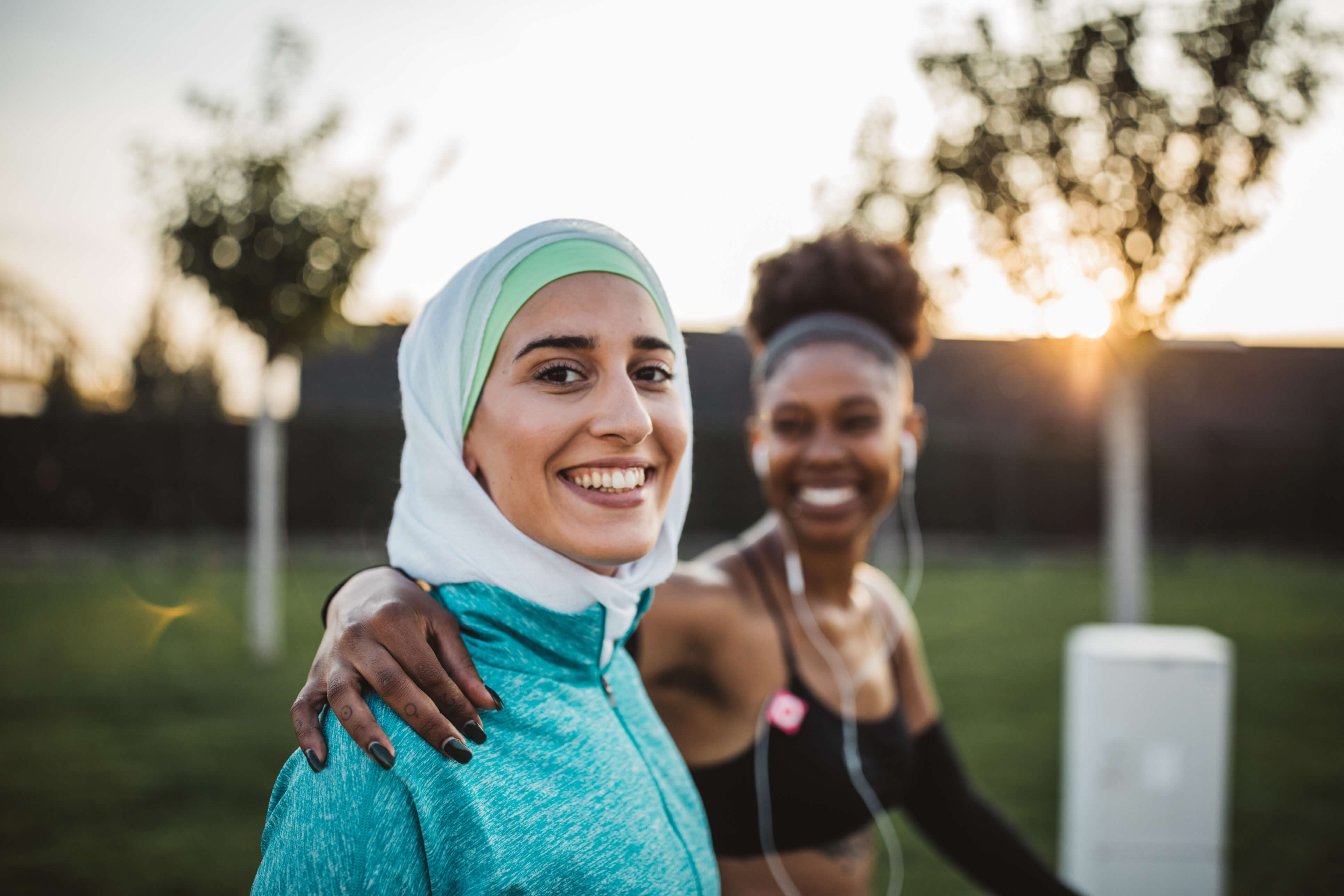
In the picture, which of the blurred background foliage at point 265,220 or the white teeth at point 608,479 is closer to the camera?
the white teeth at point 608,479

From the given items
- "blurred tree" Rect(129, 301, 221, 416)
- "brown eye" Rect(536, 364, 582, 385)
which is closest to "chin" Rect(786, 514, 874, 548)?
"brown eye" Rect(536, 364, 582, 385)

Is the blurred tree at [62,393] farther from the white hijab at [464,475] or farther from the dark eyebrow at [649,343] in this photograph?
the dark eyebrow at [649,343]

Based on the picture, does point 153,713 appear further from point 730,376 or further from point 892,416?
point 892,416

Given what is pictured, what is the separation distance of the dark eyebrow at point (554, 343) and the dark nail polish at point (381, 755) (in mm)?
502

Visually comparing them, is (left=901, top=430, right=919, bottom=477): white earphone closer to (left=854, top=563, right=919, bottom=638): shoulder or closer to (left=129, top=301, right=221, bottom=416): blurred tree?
(left=854, top=563, right=919, bottom=638): shoulder

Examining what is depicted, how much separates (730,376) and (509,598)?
6.23 metres

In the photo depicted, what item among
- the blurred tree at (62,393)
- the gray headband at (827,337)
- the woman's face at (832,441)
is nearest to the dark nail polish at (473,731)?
the woman's face at (832,441)

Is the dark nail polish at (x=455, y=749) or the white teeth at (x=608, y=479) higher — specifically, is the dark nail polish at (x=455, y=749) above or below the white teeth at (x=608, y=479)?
below

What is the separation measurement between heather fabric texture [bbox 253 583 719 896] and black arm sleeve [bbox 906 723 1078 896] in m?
1.12

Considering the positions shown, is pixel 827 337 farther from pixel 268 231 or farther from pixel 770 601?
pixel 268 231

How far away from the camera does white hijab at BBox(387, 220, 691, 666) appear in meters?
1.17

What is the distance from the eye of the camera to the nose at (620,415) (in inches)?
45.2

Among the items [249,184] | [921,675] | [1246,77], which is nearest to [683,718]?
[921,675]

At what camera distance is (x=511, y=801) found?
1.05 m
